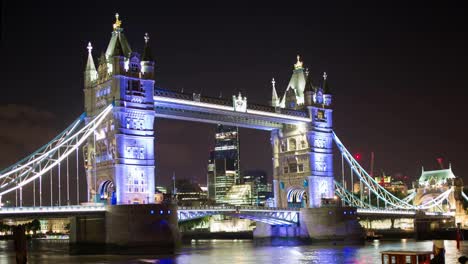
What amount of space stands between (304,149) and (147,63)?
23549 mm

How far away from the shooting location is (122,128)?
5491 centimetres

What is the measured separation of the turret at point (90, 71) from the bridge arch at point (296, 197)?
27.5 metres

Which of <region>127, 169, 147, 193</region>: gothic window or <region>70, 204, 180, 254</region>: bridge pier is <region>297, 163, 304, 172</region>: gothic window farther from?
<region>70, 204, 180, 254</region>: bridge pier

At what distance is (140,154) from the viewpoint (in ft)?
184

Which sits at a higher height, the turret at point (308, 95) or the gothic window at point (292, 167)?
the turret at point (308, 95)

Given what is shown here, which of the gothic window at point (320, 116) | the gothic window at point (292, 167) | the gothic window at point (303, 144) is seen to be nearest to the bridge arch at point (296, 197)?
the gothic window at point (292, 167)

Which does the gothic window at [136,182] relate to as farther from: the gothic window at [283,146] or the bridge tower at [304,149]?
the gothic window at [283,146]

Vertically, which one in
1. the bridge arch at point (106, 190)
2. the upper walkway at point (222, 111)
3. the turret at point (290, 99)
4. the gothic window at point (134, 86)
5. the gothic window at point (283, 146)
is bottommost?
the bridge arch at point (106, 190)

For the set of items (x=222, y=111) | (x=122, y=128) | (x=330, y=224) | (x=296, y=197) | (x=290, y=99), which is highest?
(x=290, y=99)

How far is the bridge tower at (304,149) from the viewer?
7375 cm

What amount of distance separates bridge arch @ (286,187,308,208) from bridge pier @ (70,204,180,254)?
976 inches

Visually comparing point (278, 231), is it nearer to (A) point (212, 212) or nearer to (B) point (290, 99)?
(A) point (212, 212)

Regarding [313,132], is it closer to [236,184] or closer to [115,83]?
[115,83]

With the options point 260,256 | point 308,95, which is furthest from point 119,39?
point 308,95
